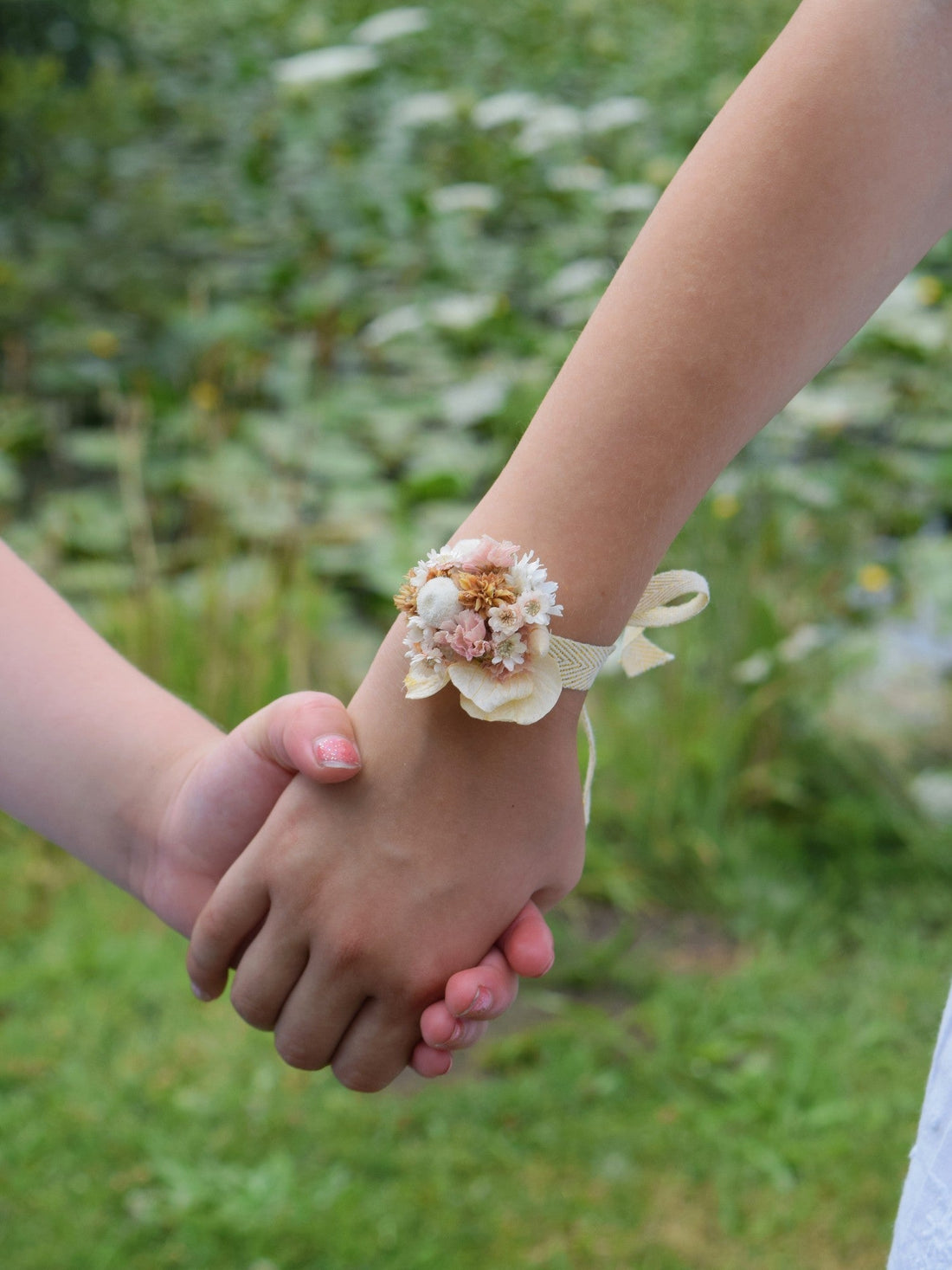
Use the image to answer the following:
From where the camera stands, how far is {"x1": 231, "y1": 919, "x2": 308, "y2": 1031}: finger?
998 mm

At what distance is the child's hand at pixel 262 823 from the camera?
935mm

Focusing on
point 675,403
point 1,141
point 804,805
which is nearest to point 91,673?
point 675,403

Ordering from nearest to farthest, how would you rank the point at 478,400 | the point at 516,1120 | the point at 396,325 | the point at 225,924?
the point at 225,924 < the point at 516,1120 < the point at 478,400 < the point at 396,325

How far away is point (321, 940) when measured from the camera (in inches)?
38.1

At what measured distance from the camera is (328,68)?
3.51 meters

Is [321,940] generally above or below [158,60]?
above

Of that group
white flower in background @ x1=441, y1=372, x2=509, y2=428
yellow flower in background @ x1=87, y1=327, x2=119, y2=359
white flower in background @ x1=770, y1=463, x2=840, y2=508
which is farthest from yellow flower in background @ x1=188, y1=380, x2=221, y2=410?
white flower in background @ x1=770, y1=463, x2=840, y2=508

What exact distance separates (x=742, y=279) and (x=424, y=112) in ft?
9.84

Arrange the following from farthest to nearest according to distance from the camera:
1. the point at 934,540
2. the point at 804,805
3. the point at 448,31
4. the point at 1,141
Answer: the point at 448,31
the point at 1,141
the point at 934,540
the point at 804,805

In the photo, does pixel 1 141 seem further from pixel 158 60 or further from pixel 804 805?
pixel 804 805

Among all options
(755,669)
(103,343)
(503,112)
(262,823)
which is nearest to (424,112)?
(503,112)

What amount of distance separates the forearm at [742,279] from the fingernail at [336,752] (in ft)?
0.62

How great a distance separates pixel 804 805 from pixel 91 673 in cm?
163

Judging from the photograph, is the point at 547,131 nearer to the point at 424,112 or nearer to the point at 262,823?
the point at 424,112
